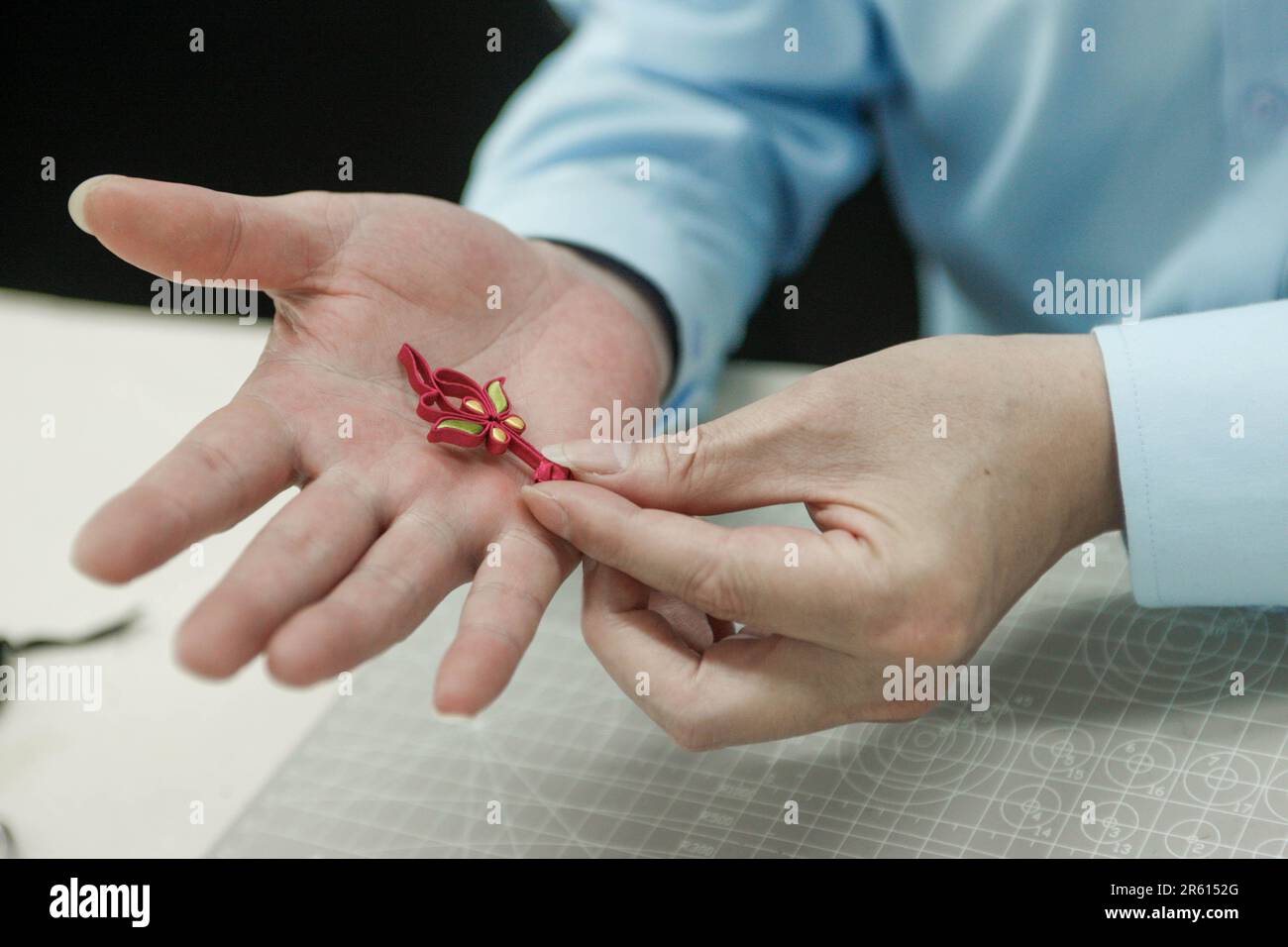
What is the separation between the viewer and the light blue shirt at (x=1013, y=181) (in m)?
0.97

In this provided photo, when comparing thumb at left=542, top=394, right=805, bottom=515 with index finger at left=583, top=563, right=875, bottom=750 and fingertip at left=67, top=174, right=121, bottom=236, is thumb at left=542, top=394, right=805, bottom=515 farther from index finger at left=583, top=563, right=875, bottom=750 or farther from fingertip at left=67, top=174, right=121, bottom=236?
fingertip at left=67, top=174, right=121, bottom=236

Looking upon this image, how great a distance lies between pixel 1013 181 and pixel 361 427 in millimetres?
758

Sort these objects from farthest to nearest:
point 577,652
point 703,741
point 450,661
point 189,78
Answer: point 189,78, point 577,652, point 703,741, point 450,661

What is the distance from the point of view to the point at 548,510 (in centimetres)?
90

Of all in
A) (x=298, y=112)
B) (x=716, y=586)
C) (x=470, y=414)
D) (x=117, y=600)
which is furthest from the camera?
(x=298, y=112)

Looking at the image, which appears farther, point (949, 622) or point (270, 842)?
point (270, 842)

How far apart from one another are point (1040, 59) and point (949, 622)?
66 centimetres

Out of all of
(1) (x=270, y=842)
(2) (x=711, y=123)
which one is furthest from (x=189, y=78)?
(1) (x=270, y=842)

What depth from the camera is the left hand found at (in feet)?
2.83

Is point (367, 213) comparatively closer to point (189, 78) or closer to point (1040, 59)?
point (1040, 59)

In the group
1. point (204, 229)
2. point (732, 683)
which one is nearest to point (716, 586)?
point (732, 683)

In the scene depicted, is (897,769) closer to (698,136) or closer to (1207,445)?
(1207,445)

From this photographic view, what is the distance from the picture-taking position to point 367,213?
42.3 inches

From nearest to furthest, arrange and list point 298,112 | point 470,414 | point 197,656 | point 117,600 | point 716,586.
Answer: point 197,656 < point 716,586 < point 470,414 < point 117,600 < point 298,112
